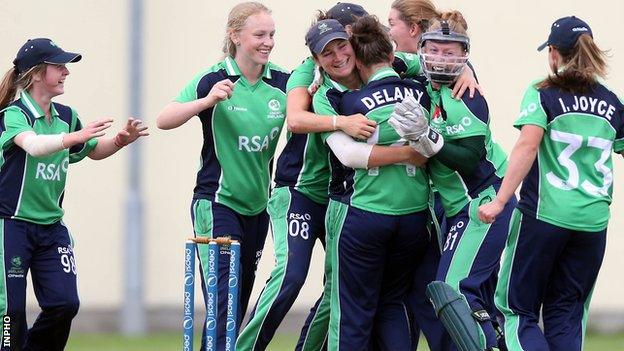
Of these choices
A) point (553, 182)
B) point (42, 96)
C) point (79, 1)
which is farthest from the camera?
point (79, 1)

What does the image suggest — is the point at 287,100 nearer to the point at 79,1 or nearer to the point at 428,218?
the point at 428,218

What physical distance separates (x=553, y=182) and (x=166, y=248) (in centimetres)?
542

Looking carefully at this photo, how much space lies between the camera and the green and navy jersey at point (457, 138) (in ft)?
20.7

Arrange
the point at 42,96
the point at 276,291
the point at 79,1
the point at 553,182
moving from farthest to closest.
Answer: the point at 79,1, the point at 42,96, the point at 276,291, the point at 553,182

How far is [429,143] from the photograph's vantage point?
6.14m

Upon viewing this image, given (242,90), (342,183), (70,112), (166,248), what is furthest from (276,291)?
(166,248)

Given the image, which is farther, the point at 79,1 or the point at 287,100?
the point at 79,1

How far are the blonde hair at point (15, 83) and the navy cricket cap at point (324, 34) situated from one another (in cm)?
167

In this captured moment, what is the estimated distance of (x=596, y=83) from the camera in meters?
6.36

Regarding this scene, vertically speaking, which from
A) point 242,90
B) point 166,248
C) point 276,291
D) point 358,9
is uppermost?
point 358,9

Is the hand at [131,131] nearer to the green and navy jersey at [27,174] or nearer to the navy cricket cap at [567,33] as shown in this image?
the green and navy jersey at [27,174]

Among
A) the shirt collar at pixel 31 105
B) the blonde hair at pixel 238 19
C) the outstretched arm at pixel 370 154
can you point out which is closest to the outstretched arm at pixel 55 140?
the shirt collar at pixel 31 105

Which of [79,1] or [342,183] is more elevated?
[79,1]

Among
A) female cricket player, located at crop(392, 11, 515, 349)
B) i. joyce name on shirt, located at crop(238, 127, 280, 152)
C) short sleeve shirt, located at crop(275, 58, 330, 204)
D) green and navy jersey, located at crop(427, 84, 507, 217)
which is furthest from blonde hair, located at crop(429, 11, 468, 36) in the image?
i. joyce name on shirt, located at crop(238, 127, 280, 152)
